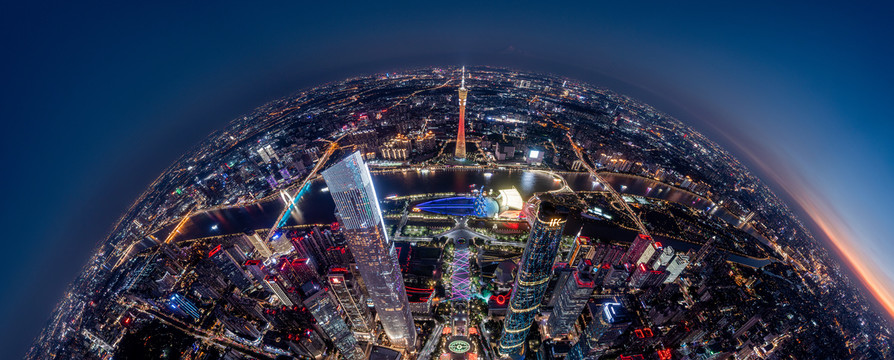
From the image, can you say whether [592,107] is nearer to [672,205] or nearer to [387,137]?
[672,205]

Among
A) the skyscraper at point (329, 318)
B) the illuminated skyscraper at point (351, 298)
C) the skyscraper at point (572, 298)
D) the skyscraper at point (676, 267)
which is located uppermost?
the skyscraper at point (676, 267)

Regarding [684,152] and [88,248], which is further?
[684,152]

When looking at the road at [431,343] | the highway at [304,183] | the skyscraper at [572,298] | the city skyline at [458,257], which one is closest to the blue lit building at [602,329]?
the city skyline at [458,257]

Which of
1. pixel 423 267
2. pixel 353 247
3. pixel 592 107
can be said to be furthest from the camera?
pixel 592 107

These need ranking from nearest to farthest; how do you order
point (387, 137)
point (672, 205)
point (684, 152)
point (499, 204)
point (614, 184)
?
1. point (499, 204)
2. point (672, 205)
3. point (614, 184)
4. point (387, 137)
5. point (684, 152)

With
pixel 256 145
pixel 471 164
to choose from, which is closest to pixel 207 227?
pixel 256 145

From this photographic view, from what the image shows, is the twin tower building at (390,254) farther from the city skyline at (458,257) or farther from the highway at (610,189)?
the highway at (610,189)

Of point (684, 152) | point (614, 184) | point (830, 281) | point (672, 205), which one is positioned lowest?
point (830, 281)
